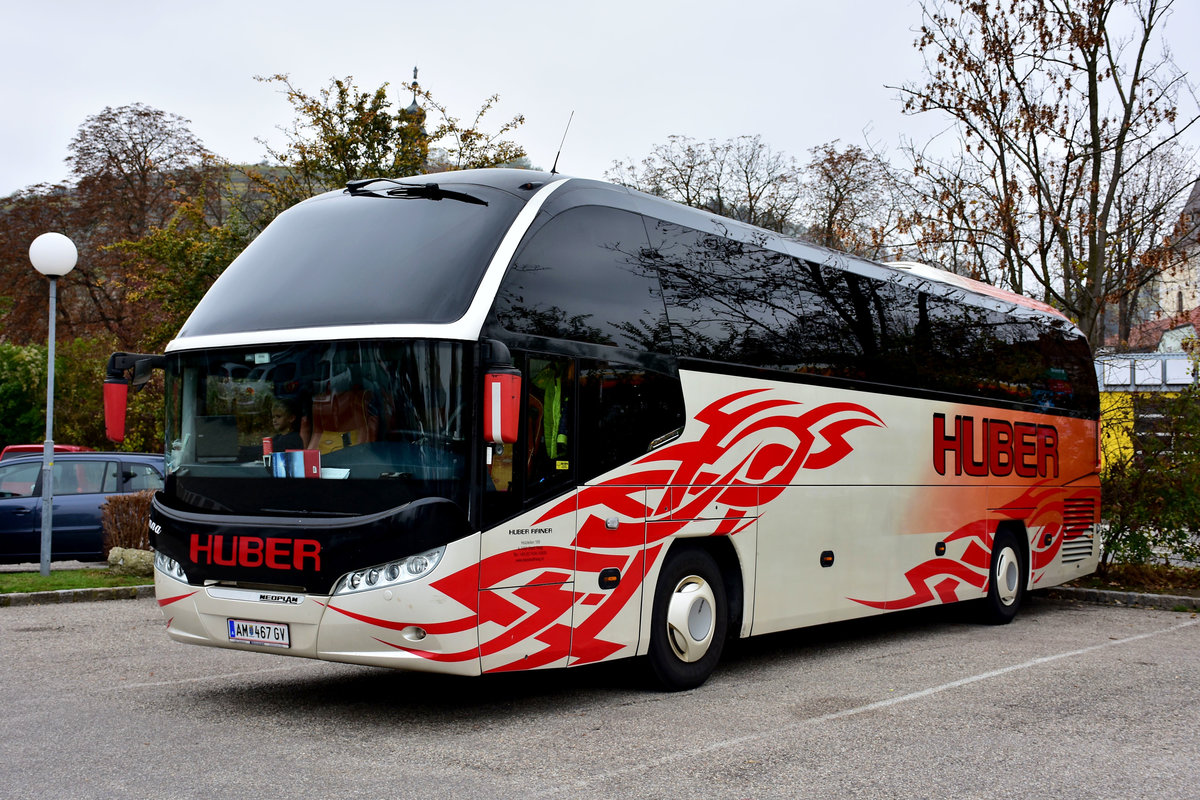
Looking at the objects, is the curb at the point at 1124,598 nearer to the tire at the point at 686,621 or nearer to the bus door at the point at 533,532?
the tire at the point at 686,621

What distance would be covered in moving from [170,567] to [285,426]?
4.43 feet

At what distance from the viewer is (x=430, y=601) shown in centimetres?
711

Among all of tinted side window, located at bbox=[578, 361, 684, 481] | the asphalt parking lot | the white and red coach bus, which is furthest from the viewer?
tinted side window, located at bbox=[578, 361, 684, 481]

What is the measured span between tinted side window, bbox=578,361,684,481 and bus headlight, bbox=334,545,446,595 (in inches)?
54.7

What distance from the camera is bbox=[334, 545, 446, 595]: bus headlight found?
7.14 m

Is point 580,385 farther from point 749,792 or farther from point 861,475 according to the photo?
point 861,475

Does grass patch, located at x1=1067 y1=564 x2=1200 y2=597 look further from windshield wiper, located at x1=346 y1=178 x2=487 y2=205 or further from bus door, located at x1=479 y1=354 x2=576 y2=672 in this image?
windshield wiper, located at x1=346 y1=178 x2=487 y2=205

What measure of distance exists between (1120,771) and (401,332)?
487cm

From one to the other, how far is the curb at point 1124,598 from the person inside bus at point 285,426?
492 inches

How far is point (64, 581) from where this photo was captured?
48.9ft

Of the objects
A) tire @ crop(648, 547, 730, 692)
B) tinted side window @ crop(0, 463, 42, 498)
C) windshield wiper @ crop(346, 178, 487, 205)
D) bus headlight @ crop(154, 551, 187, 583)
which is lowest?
tire @ crop(648, 547, 730, 692)

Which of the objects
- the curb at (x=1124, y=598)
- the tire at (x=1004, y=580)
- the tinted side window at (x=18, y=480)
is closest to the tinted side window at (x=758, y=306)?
the tire at (x=1004, y=580)

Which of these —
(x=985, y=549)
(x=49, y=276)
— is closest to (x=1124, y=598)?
(x=985, y=549)

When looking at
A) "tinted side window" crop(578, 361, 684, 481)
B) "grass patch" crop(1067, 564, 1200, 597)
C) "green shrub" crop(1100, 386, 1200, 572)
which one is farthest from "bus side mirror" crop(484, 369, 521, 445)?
"grass patch" crop(1067, 564, 1200, 597)
